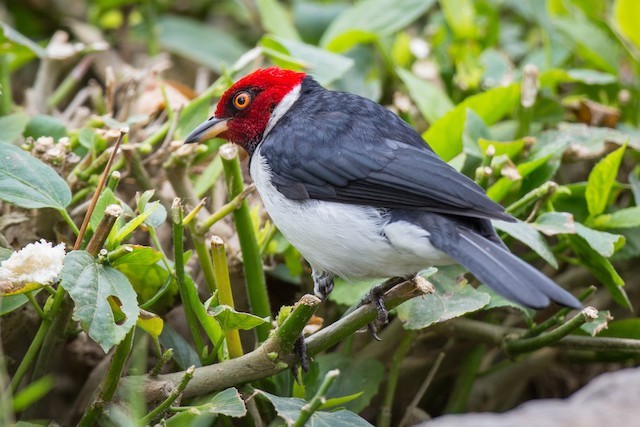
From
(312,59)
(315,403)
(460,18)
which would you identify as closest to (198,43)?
(312,59)

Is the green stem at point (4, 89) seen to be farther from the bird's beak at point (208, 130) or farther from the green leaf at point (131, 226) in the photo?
the green leaf at point (131, 226)

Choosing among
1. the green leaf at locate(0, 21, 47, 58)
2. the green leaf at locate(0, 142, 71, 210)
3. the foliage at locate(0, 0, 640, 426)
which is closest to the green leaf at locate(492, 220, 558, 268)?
the foliage at locate(0, 0, 640, 426)

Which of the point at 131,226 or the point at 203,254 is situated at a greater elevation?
the point at 131,226

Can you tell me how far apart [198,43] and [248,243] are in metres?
2.03

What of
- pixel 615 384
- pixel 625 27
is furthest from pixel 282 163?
pixel 625 27

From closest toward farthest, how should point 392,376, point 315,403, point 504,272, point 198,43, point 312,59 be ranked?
1. point 315,403
2. point 504,272
3. point 392,376
4. point 312,59
5. point 198,43

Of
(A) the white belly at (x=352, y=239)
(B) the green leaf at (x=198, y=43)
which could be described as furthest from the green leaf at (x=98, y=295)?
(B) the green leaf at (x=198, y=43)

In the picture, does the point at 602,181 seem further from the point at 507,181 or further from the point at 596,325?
the point at 596,325

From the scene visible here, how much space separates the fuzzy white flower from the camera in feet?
6.76

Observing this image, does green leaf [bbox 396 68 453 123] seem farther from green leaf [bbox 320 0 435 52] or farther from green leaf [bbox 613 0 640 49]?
green leaf [bbox 613 0 640 49]

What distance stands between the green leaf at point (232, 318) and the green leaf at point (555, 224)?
3.06 feet

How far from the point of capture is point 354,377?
9.07ft

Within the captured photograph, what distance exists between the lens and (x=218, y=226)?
9.64 feet

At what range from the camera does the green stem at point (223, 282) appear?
7.98 feet
